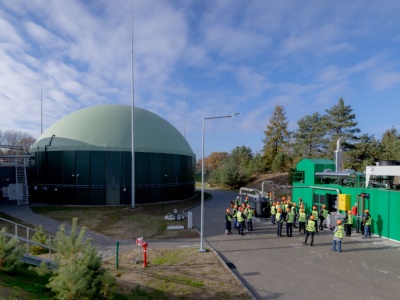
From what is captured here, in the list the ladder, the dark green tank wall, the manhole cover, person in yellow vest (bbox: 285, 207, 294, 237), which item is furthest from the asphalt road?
the ladder

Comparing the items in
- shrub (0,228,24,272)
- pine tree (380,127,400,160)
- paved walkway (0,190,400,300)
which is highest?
pine tree (380,127,400,160)

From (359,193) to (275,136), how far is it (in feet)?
149

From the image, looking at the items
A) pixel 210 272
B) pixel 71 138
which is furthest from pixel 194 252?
pixel 71 138

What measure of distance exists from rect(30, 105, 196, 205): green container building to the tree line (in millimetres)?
20935

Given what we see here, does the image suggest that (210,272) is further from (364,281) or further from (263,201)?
(263,201)

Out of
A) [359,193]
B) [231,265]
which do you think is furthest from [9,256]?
[359,193]

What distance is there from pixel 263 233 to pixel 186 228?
5.42 meters

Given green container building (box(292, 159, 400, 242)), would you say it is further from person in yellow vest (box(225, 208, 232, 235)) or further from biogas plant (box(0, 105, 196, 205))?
biogas plant (box(0, 105, 196, 205))

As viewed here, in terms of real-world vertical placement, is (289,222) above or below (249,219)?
above

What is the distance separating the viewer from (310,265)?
13.2m

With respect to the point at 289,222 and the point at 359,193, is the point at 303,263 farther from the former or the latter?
the point at 359,193

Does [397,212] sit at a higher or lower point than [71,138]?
lower

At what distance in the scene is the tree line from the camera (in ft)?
154

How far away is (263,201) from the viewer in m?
23.9
